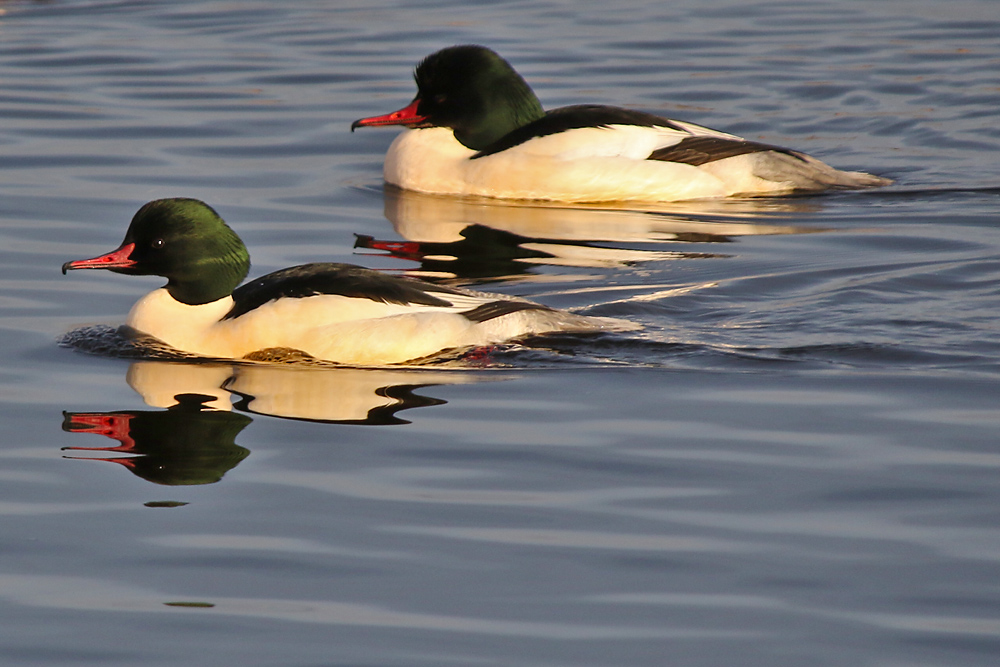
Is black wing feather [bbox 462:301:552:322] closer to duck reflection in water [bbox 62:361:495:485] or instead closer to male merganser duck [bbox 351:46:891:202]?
duck reflection in water [bbox 62:361:495:485]

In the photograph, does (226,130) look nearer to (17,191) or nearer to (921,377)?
(17,191)

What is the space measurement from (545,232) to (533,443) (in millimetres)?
4655

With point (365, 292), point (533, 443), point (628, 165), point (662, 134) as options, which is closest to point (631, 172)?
point (628, 165)

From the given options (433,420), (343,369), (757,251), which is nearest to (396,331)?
(343,369)

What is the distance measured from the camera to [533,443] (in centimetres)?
581

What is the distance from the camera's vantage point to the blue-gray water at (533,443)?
14.3 ft

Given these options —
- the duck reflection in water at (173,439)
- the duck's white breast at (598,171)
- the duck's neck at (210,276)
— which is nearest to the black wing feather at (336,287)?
the duck's neck at (210,276)

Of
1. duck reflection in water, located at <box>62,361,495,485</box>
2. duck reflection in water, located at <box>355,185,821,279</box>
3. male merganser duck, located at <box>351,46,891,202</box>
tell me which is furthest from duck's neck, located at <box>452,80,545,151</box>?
duck reflection in water, located at <box>62,361,495,485</box>

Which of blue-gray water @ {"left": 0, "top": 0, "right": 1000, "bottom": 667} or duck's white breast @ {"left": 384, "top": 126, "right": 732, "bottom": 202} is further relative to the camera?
duck's white breast @ {"left": 384, "top": 126, "right": 732, "bottom": 202}

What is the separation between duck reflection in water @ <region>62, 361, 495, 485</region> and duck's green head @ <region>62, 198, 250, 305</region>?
1.32 ft

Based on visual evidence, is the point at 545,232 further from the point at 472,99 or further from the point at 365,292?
the point at 365,292

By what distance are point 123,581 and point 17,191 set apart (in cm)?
676

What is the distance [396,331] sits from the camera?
6.88 meters

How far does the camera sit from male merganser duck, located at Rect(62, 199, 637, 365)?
22.5ft
